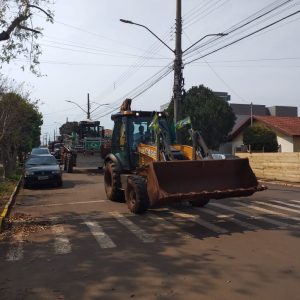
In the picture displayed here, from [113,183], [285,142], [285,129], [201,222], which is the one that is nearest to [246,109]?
[285,129]

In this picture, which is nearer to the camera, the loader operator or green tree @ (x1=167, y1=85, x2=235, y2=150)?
the loader operator

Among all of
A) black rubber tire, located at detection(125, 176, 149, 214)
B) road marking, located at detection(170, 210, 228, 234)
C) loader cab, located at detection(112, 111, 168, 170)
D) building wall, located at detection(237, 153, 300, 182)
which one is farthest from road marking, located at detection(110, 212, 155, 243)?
building wall, located at detection(237, 153, 300, 182)

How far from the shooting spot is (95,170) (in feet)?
109

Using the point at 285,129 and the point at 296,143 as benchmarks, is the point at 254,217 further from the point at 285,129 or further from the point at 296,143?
the point at 285,129

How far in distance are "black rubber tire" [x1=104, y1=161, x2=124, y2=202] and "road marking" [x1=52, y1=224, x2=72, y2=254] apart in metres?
3.78

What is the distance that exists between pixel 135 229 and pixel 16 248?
8.76ft

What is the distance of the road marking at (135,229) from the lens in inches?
375

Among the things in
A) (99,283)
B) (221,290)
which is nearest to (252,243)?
(221,290)

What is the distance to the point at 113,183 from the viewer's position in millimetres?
14859

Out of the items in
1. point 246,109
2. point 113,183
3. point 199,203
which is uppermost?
point 246,109

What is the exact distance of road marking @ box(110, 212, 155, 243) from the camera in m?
9.53

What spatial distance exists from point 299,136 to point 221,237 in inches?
1263

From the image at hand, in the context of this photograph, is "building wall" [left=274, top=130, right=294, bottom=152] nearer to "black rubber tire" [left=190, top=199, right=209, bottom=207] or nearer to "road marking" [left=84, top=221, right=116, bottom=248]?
"black rubber tire" [left=190, top=199, right=209, bottom=207]

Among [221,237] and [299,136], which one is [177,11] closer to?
[221,237]
